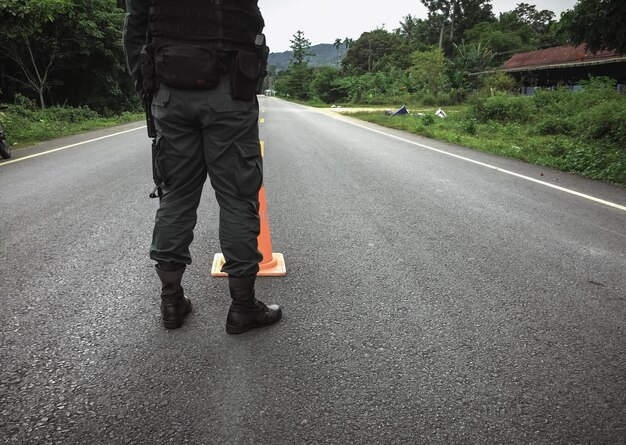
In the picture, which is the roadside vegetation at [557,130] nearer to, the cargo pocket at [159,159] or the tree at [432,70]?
the cargo pocket at [159,159]

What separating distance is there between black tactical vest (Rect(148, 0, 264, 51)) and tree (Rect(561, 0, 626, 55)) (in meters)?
7.87

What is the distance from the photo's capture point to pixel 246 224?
197 centimetres

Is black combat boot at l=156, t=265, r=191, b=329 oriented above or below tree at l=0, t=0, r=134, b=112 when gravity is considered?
below

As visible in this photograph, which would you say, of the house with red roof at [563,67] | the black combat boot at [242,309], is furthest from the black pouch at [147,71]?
the house with red roof at [563,67]

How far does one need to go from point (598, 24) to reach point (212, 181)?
27.5 ft

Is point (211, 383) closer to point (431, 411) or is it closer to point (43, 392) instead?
point (43, 392)

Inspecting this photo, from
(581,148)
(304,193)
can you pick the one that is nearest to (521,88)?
(581,148)

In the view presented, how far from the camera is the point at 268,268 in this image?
107 inches

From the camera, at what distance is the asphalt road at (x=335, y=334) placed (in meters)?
1.45

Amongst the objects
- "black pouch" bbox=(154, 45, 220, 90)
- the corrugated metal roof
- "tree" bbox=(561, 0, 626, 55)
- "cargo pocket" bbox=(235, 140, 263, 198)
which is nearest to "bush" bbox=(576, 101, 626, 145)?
"tree" bbox=(561, 0, 626, 55)

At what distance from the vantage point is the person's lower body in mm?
1872

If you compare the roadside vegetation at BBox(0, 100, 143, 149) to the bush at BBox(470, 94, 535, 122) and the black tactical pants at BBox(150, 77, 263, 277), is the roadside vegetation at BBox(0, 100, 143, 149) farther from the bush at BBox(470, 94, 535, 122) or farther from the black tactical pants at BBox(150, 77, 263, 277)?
the bush at BBox(470, 94, 535, 122)

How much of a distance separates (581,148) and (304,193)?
6.19m

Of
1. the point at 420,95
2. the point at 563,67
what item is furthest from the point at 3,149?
the point at 420,95
